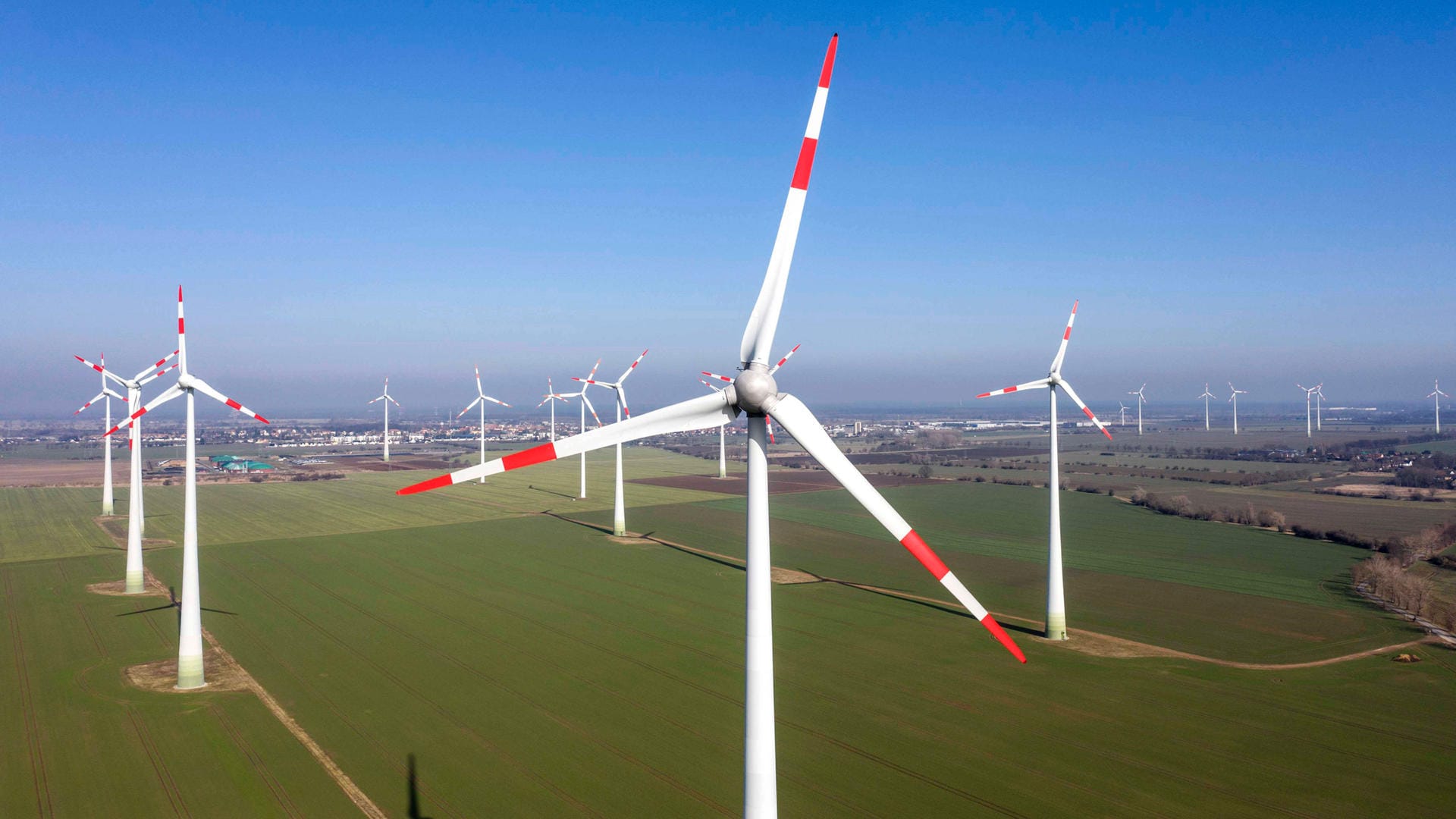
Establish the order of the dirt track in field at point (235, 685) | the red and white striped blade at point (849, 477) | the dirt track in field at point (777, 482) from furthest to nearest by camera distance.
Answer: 1. the dirt track in field at point (777, 482)
2. the dirt track in field at point (235, 685)
3. the red and white striped blade at point (849, 477)

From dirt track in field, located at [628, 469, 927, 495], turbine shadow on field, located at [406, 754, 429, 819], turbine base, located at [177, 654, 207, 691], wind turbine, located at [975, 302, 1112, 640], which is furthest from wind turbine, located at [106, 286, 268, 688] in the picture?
dirt track in field, located at [628, 469, 927, 495]

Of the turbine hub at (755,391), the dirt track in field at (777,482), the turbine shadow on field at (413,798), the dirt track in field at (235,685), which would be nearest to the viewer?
the turbine hub at (755,391)

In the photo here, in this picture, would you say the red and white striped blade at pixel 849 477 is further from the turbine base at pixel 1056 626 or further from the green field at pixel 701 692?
the turbine base at pixel 1056 626

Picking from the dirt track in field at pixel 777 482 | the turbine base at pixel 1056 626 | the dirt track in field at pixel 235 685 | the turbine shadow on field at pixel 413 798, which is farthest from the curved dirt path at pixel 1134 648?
the dirt track in field at pixel 777 482

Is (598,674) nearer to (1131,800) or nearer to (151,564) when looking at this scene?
(1131,800)

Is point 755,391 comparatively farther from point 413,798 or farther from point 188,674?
point 188,674

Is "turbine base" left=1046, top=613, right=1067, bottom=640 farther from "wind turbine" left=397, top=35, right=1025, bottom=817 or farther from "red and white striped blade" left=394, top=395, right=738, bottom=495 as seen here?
"red and white striped blade" left=394, top=395, right=738, bottom=495

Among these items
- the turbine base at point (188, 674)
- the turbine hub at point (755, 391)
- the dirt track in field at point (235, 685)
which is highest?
the turbine hub at point (755, 391)
